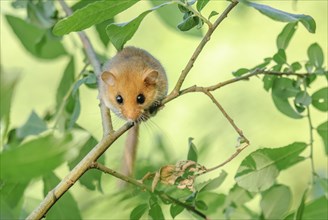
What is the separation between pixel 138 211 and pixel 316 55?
52 cm

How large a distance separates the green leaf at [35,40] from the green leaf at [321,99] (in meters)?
0.75

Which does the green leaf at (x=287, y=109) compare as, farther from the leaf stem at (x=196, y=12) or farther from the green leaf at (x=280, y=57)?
the leaf stem at (x=196, y=12)

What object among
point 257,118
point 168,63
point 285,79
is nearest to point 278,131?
point 257,118

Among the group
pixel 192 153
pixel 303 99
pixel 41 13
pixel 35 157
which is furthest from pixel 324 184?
pixel 35 157

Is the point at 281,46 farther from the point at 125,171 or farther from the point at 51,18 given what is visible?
the point at 51,18

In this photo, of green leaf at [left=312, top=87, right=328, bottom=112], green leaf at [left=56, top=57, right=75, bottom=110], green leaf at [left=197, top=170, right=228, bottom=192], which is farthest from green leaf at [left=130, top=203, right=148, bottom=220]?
green leaf at [left=56, top=57, right=75, bottom=110]

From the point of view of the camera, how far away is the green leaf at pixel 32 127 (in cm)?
143

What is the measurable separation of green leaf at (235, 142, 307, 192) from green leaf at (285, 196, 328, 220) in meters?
0.09

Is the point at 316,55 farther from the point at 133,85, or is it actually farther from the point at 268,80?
the point at 133,85

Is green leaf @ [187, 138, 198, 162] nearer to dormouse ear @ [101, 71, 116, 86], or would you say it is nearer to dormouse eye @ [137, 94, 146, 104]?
dormouse ear @ [101, 71, 116, 86]

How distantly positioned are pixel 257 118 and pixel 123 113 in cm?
241

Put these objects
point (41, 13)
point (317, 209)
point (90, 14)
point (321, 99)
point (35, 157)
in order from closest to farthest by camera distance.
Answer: point (35, 157), point (90, 14), point (317, 209), point (321, 99), point (41, 13)

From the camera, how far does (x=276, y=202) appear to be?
59.2 inches

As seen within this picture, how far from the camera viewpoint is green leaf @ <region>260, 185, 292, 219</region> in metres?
1.50
